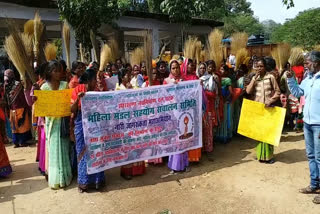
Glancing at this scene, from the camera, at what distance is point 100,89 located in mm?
3916

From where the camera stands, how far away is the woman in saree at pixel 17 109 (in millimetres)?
5555

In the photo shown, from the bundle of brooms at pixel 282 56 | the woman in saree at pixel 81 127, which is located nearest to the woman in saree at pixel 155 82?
the woman in saree at pixel 81 127

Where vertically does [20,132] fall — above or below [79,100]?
below

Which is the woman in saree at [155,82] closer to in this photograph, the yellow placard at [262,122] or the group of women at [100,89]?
the group of women at [100,89]

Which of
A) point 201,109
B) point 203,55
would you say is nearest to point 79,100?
point 201,109

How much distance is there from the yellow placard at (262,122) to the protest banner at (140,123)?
0.80 metres

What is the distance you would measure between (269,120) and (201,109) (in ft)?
3.41

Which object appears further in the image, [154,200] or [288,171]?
[288,171]

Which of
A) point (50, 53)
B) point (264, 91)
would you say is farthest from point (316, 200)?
point (50, 53)

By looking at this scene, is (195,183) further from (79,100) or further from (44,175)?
(44,175)

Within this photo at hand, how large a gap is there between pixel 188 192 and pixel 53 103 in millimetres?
1990

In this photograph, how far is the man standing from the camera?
10.3ft

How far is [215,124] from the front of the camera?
511 cm

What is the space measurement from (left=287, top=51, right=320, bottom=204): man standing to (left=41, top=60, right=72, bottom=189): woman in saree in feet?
9.29
